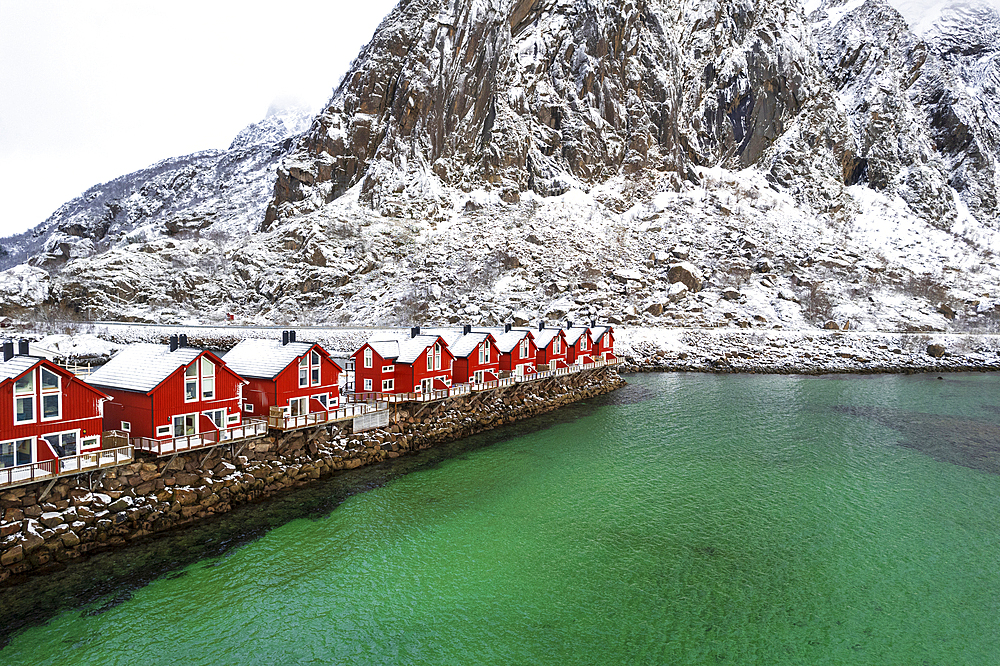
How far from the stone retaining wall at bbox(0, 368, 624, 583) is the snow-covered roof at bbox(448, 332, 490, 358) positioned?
8.20 m

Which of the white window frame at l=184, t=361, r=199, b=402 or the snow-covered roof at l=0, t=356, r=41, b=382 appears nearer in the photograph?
the snow-covered roof at l=0, t=356, r=41, b=382

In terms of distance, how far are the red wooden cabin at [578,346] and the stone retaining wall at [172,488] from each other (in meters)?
24.7

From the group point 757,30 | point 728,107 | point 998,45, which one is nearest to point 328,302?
point 728,107

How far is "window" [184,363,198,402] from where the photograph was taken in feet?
89.9

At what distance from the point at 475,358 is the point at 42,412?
31.1m

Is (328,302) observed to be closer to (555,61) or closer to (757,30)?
(555,61)

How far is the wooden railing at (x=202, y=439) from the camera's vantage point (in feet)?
82.5

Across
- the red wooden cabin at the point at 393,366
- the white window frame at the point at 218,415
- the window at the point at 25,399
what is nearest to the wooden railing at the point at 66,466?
the window at the point at 25,399

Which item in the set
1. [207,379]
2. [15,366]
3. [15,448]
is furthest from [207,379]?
[15,448]

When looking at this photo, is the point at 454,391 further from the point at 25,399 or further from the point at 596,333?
the point at 596,333

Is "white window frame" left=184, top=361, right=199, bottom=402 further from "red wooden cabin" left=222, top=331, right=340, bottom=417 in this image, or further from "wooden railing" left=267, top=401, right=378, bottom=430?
"red wooden cabin" left=222, top=331, right=340, bottom=417

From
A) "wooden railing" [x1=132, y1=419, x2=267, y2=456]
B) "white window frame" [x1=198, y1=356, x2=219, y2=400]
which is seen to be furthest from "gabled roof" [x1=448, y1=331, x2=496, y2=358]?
"white window frame" [x1=198, y1=356, x2=219, y2=400]

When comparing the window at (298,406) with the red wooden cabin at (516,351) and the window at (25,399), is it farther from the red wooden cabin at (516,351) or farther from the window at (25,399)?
the red wooden cabin at (516,351)

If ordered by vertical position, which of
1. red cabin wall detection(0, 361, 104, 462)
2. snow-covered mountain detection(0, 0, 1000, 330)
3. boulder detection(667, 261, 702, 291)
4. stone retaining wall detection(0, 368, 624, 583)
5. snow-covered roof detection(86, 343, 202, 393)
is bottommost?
stone retaining wall detection(0, 368, 624, 583)
